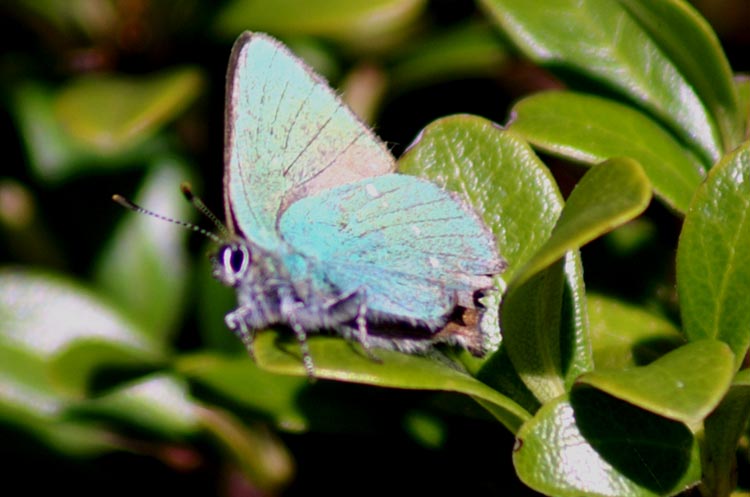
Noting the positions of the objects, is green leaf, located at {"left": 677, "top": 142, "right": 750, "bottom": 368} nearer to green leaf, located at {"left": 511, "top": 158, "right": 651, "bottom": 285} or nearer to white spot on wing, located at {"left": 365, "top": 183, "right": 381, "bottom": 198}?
green leaf, located at {"left": 511, "top": 158, "right": 651, "bottom": 285}

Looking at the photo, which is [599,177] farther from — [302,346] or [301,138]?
[301,138]

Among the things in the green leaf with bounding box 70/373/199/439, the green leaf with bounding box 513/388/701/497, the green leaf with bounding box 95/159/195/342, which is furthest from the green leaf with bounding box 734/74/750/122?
the green leaf with bounding box 95/159/195/342

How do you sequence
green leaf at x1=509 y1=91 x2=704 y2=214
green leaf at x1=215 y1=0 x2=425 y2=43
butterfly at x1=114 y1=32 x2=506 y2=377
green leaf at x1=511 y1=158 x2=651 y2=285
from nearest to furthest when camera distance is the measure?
green leaf at x1=511 y1=158 x2=651 y2=285 → green leaf at x1=509 y1=91 x2=704 y2=214 → butterfly at x1=114 y1=32 x2=506 y2=377 → green leaf at x1=215 y1=0 x2=425 y2=43

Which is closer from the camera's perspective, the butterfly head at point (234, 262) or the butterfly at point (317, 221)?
the butterfly at point (317, 221)

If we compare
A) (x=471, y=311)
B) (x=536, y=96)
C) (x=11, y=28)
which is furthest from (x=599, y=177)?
(x=11, y=28)

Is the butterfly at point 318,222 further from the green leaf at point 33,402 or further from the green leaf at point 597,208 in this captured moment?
the green leaf at point 33,402

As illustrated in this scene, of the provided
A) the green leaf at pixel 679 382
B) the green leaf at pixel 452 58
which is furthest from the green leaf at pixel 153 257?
the green leaf at pixel 679 382
